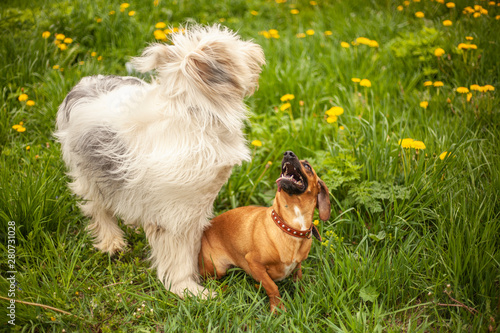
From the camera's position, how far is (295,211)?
2268mm

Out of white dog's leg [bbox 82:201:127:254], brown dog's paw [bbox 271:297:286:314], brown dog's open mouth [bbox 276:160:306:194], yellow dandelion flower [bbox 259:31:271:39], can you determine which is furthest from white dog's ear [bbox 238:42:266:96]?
yellow dandelion flower [bbox 259:31:271:39]

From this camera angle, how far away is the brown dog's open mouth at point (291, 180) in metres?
2.14

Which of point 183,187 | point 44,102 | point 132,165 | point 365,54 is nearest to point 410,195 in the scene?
point 183,187

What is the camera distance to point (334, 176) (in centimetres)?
297

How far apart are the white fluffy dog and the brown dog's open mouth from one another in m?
0.32

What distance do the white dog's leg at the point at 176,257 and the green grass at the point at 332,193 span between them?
0.11 metres

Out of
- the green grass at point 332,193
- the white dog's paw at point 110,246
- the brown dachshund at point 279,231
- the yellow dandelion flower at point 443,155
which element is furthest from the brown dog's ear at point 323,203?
the white dog's paw at point 110,246

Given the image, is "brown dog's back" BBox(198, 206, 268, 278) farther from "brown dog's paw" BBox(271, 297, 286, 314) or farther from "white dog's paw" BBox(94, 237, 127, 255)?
"white dog's paw" BBox(94, 237, 127, 255)

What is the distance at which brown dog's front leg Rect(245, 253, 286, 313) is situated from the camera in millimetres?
2375

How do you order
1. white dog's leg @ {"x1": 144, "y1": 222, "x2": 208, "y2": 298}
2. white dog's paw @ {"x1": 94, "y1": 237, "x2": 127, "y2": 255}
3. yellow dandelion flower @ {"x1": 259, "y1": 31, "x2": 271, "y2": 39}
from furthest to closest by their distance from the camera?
yellow dandelion flower @ {"x1": 259, "y1": 31, "x2": 271, "y2": 39}, white dog's paw @ {"x1": 94, "y1": 237, "x2": 127, "y2": 255}, white dog's leg @ {"x1": 144, "y1": 222, "x2": 208, "y2": 298}

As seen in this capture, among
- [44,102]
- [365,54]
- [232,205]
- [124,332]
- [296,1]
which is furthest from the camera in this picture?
[296,1]

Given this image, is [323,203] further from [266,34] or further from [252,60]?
[266,34]

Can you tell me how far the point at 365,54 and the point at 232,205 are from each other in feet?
8.93

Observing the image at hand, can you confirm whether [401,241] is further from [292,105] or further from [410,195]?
[292,105]
